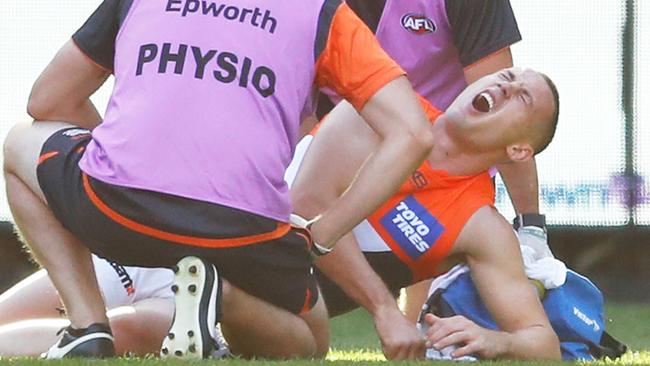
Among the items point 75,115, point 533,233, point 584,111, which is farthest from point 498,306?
point 584,111

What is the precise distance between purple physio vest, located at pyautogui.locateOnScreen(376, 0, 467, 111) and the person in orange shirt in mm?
522

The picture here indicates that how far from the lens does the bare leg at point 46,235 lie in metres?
4.09

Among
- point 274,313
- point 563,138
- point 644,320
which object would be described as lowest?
point 644,320

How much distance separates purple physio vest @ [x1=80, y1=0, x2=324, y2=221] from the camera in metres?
3.92

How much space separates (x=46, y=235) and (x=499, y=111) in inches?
47.7

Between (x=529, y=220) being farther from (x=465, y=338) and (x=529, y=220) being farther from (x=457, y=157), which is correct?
(x=465, y=338)

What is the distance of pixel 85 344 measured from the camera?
3.99 meters

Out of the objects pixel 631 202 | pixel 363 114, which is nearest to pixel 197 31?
pixel 363 114

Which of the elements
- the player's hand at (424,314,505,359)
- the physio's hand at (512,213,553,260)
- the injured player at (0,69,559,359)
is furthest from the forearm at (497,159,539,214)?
the player's hand at (424,314,505,359)

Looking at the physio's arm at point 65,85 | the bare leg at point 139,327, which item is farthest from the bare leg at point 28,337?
the physio's arm at point 65,85

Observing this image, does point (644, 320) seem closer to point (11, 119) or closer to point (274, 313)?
point (11, 119)

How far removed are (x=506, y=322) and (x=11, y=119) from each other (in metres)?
3.76

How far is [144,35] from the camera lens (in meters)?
4.01

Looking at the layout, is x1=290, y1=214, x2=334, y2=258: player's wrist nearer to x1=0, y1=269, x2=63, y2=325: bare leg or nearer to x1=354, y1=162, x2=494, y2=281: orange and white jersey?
x1=354, y1=162, x2=494, y2=281: orange and white jersey
